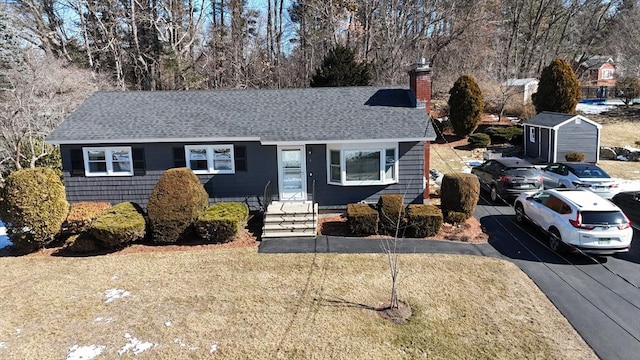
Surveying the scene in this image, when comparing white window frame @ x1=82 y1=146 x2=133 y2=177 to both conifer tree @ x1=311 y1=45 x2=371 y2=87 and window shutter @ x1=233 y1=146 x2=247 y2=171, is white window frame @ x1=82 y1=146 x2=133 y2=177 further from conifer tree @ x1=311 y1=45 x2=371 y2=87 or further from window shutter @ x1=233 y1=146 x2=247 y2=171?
conifer tree @ x1=311 y1=45 x2=371 y2=87

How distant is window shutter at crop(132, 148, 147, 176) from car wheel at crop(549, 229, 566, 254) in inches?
529

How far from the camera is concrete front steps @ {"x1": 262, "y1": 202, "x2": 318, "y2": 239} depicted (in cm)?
1335

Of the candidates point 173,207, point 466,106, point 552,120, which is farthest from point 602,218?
Result: point 466,106

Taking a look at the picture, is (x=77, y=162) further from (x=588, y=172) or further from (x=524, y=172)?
(x=588, y=172)

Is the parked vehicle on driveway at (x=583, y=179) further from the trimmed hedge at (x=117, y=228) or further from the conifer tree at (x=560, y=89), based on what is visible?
the trimmed hedge at (x=117, y=228)

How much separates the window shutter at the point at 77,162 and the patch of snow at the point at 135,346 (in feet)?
29.9

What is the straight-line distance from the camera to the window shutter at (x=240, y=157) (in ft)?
48.7

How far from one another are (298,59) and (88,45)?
1902cm

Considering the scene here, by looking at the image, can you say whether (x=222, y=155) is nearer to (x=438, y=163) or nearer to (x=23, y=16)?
(x=438, y=163)

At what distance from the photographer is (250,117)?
15891 mm

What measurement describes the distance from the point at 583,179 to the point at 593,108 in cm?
3014

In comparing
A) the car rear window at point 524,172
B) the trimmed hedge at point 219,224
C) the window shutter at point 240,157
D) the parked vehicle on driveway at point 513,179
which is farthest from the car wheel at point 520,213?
the window shutter at point 240,157

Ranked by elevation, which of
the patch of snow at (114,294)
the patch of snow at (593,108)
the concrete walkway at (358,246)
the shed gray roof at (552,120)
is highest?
the patch of snow at (593,108)

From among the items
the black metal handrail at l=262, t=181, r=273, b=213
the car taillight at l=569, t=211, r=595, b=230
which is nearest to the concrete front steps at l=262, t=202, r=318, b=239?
the black metal handrail at l=262, t=181, r=273, b=213
